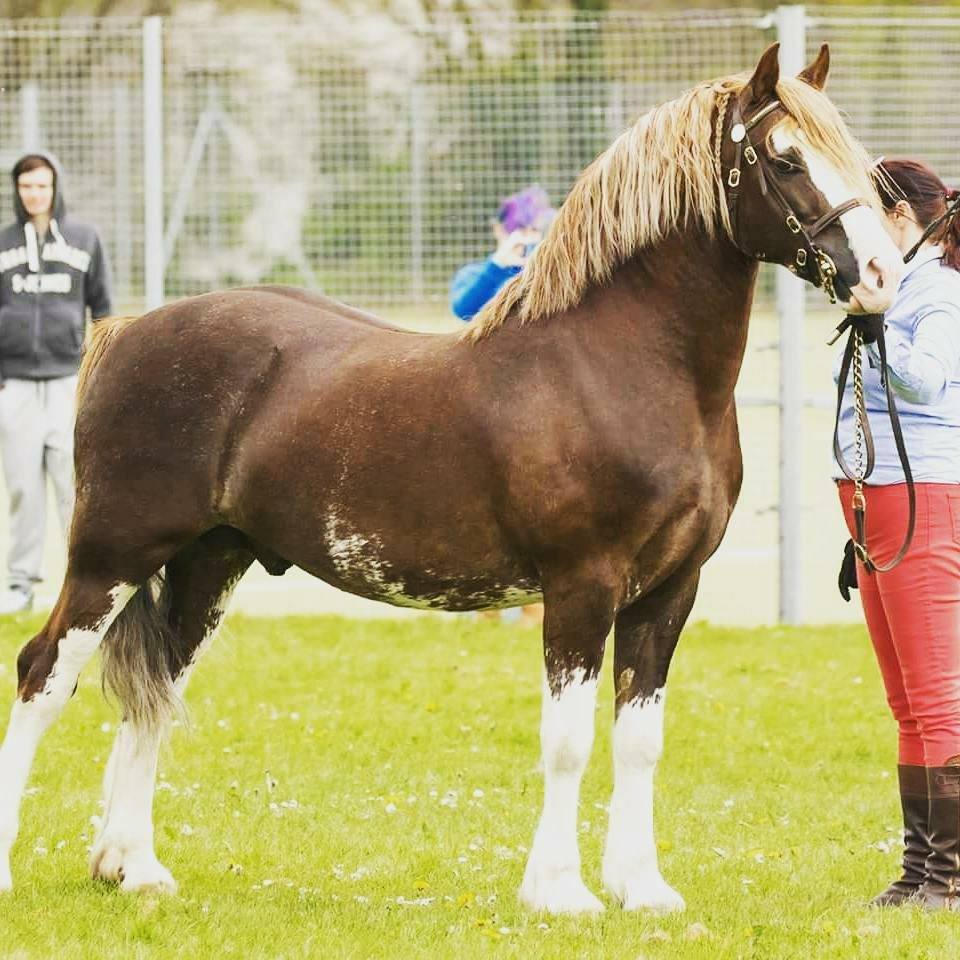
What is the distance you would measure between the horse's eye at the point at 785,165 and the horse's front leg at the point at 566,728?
3.90 feet

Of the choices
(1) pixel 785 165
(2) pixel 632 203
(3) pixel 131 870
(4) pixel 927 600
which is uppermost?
(1) pixel 785 165

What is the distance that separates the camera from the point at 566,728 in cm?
443

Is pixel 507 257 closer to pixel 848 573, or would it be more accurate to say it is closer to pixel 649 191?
pixel 848 573

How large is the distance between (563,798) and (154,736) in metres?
1.31

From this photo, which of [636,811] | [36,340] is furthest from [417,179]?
[636,811]

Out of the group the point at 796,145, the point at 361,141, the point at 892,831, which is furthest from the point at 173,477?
the point at 361,141

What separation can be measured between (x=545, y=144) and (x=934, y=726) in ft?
21.3

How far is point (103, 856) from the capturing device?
495 centimetres

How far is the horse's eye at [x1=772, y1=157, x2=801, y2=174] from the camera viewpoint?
4.19 m

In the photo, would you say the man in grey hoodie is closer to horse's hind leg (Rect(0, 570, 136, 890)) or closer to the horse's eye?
horse's hind leg (Rect(0, 570, 136, 890))

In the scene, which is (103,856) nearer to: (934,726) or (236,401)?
(236,401)

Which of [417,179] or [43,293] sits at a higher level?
[417,179]

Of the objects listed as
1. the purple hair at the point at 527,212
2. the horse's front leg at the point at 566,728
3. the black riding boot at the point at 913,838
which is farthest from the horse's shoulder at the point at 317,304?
the purple hair at the point at 527,212

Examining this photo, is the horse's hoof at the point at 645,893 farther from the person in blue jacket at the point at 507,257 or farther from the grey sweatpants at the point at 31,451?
the grey sweatpants at the point at 31,451
